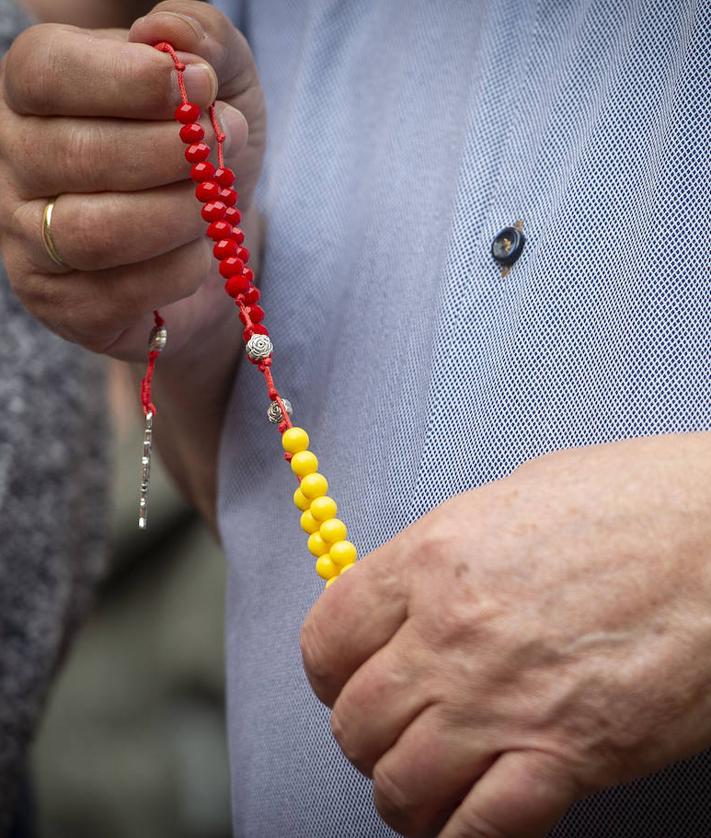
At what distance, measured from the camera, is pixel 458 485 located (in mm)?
764

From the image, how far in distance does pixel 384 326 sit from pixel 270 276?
183 mm

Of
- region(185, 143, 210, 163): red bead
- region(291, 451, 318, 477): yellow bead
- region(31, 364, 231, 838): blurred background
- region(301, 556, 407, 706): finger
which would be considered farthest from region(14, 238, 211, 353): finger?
region(31, 364, 231, 838): blurred background

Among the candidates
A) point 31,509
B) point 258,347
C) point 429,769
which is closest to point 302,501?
point 258,347

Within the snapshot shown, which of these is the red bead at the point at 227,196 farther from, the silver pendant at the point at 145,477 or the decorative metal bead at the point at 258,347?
the silver pendant at the point at 145,477

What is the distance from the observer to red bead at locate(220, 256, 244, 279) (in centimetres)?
79

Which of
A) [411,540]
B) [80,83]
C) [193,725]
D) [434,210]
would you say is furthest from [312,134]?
[193,725]

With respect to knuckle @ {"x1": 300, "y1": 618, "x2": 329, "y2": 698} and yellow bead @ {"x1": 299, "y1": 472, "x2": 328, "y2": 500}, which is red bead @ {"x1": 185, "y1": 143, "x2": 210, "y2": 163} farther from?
knuckle @ {"x1": 300, "y1": 618, "x2": 329, "y2": 698}

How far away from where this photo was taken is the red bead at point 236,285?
79 centimetres

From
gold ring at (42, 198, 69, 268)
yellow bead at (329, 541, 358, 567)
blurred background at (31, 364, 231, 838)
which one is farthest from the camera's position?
blurred background at (31, 364, 231, 838)

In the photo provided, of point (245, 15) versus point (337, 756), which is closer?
point (337, 756)

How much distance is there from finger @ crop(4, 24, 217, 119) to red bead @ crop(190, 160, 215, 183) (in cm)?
5

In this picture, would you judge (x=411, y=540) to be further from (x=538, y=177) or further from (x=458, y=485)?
(x=538, y=177)

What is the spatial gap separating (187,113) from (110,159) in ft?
0.25

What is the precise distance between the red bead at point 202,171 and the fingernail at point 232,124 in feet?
0.19
